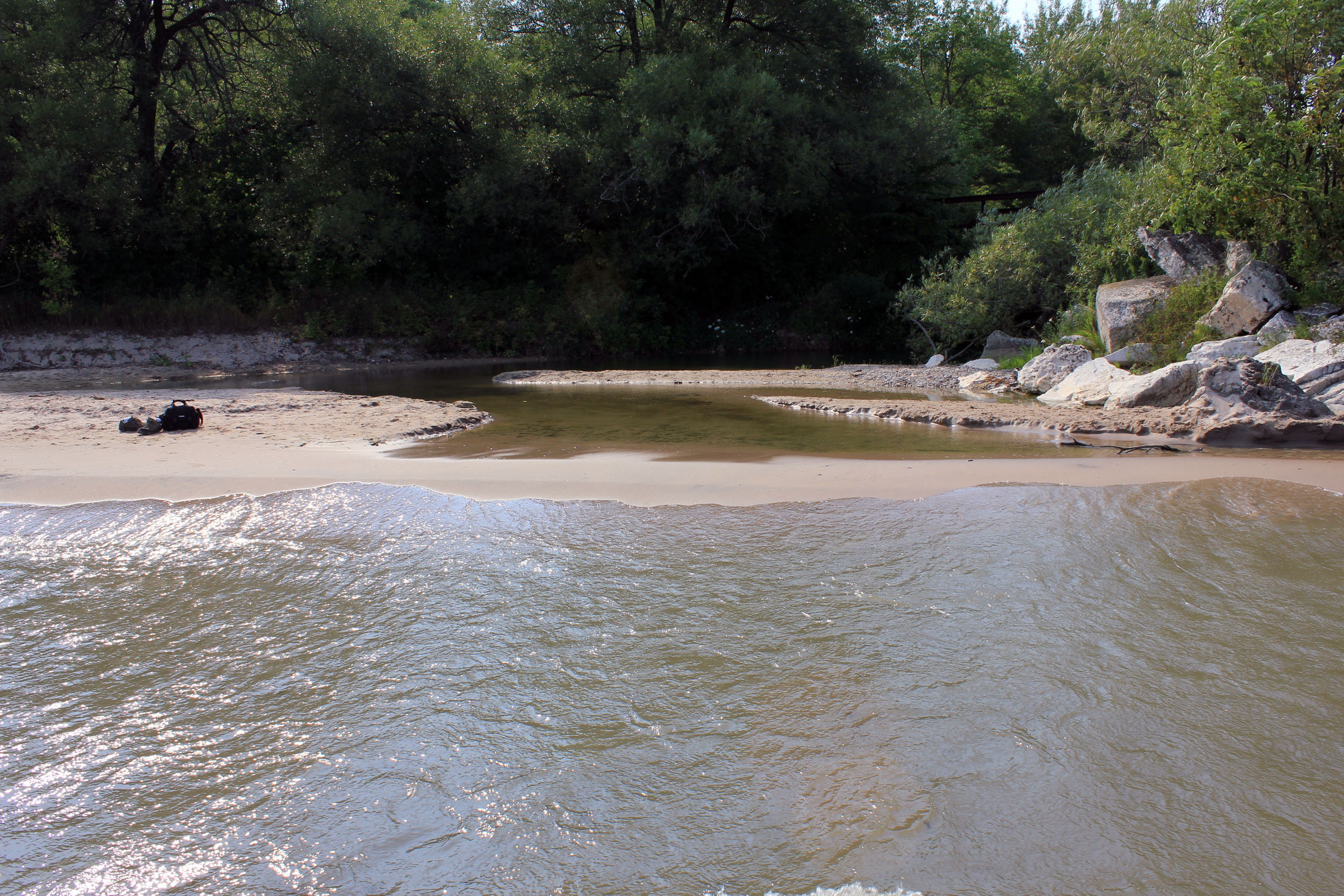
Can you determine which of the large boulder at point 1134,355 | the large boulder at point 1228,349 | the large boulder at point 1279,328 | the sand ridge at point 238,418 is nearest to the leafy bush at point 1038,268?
the large boulder at point 1134,355

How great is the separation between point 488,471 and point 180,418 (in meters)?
3.74

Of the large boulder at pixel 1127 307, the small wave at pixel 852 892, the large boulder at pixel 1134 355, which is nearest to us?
the small wave at pixel 852 892

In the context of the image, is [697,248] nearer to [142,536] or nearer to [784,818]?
[142,536]

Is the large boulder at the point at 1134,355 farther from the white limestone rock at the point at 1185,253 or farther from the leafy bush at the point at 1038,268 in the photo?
the leafy bush at the point at 1038,268

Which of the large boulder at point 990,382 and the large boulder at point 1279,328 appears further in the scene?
the large boulder at point 990,382

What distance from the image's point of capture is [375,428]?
27.6 ft

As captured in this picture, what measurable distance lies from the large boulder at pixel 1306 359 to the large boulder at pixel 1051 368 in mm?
2316

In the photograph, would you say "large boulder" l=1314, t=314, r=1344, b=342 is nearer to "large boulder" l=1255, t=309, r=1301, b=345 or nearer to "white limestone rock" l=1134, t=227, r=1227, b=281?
"large boulder" l=1255, t=309, r=1301, b=345

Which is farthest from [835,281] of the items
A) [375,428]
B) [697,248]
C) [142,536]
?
[142,536]

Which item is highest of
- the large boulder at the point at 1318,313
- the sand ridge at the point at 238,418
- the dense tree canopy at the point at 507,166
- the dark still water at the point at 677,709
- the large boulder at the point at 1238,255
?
the dense tree canopy at the point at 507,166

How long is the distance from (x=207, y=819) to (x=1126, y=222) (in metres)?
14.6

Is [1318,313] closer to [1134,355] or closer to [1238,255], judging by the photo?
[1238,255]

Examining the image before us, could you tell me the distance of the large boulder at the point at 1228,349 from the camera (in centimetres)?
979

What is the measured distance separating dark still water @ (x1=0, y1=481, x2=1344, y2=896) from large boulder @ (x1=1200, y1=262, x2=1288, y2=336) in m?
7.03
